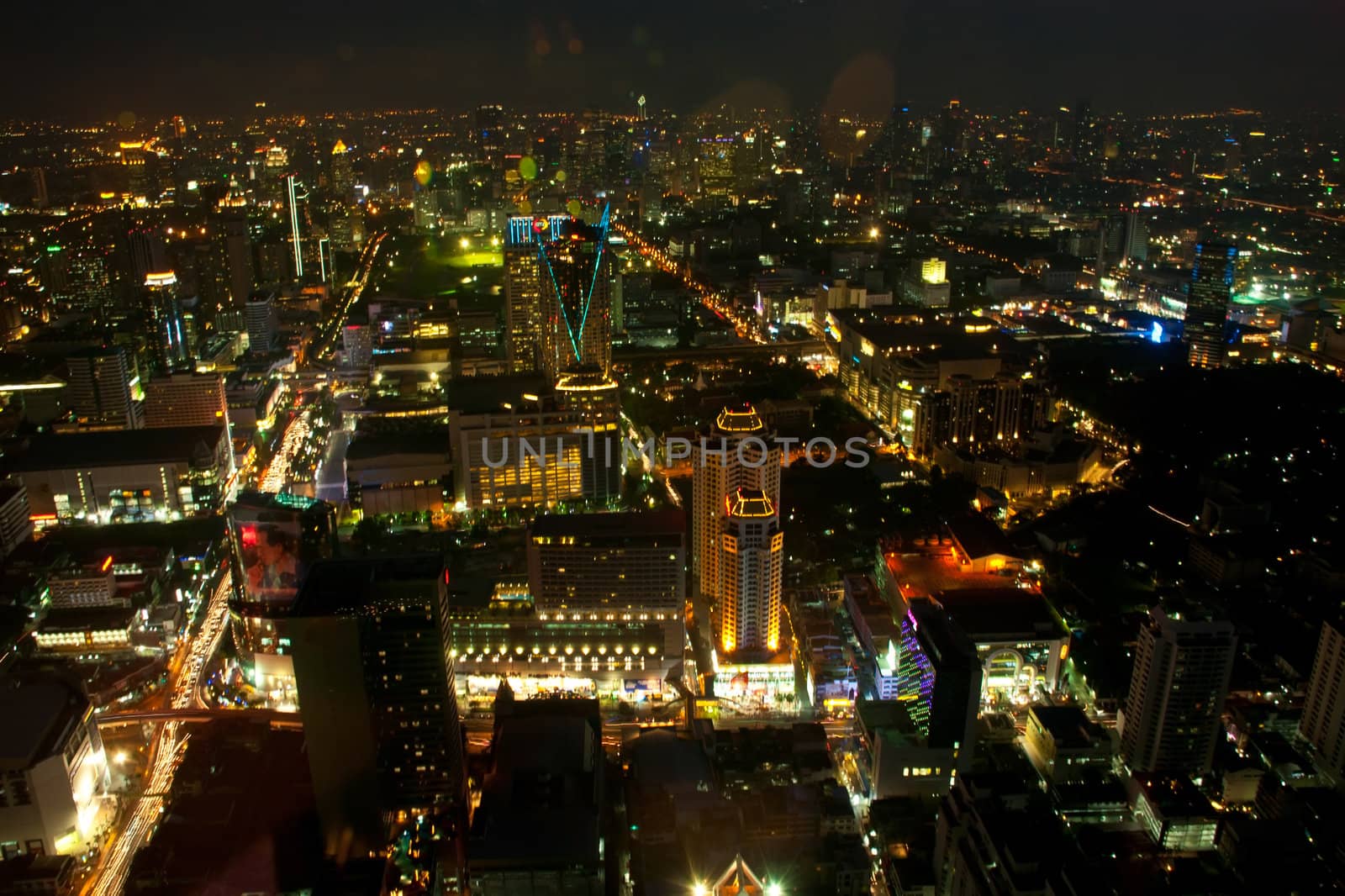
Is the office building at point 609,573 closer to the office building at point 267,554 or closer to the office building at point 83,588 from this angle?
the office building at point 267,554

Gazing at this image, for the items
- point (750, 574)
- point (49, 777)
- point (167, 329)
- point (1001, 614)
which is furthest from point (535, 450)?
point (167, 329)

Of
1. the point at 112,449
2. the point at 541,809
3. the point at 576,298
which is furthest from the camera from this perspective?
the point at 576,298

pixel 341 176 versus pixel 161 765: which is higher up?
pixel 341 176

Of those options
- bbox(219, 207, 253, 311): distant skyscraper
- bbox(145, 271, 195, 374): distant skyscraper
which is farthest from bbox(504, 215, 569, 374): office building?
bbox(219, 207, 253, 311): distant skyscraper

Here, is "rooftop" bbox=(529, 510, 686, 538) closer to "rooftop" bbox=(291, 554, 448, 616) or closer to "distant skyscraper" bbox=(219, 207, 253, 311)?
"rooftop" bbox=(291, 554, 448, 616)

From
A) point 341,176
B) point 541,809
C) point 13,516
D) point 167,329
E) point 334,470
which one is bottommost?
point 334,470

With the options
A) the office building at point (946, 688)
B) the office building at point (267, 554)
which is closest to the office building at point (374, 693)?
the office building at point (267, 554)

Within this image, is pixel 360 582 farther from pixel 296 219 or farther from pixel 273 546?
pixel 296 219
